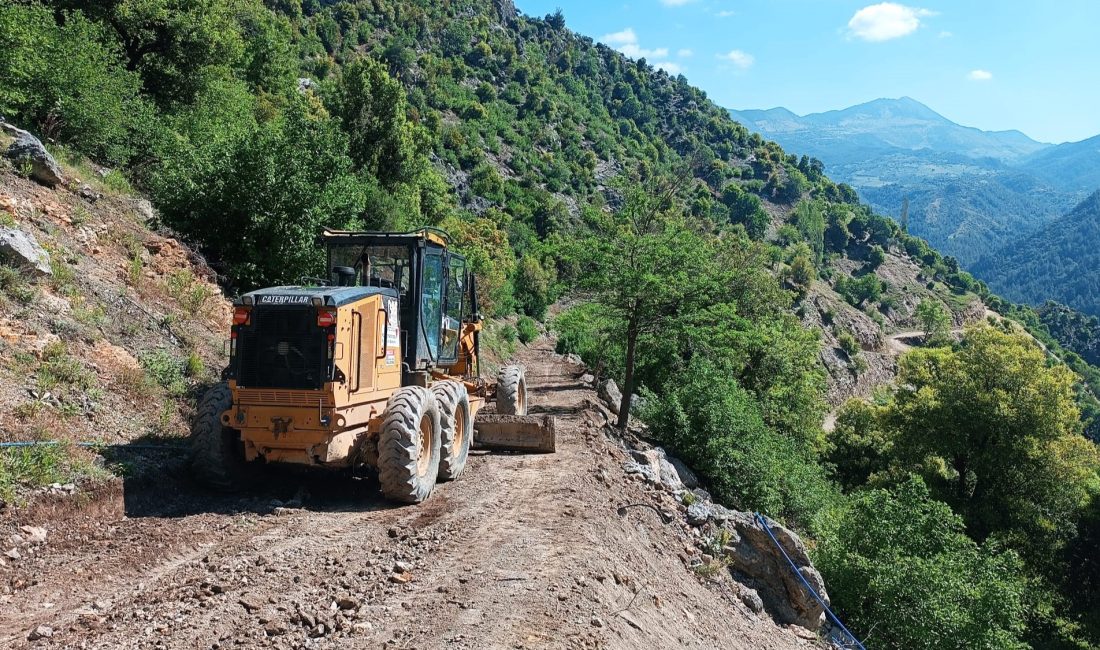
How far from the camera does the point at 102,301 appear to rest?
9.98m

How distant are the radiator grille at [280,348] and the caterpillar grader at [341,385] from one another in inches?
0.4

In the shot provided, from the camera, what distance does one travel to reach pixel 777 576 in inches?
395

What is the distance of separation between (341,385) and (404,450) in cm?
97

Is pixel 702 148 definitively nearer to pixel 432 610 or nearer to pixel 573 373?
pixel 573 373

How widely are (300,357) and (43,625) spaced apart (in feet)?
→ 10.7

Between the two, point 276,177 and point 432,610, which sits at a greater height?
point 276,177

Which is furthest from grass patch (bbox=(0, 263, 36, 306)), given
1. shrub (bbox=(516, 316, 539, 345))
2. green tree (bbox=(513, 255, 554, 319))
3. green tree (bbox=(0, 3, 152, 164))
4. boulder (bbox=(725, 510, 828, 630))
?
green tree (bbox=(513, 255, 554, 319))

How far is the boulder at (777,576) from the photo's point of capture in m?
9.92

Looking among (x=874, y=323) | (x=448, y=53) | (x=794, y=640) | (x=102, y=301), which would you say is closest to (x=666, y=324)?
(x=794, y=640)

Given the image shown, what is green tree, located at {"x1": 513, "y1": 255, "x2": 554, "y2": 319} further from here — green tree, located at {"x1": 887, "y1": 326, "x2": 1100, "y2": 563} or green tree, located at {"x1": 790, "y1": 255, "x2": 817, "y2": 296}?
green tree, located at {"x1": 790, "y1": 255, "x2": 817, "y2": 296}

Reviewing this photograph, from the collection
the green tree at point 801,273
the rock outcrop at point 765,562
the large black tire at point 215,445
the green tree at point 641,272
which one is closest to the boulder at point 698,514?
the rock outcrop at point 765,562

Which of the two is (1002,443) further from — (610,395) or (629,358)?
(629,358)

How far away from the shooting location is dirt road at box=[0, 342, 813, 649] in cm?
455

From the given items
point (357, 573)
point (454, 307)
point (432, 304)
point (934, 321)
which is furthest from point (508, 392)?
point (934, 321)
